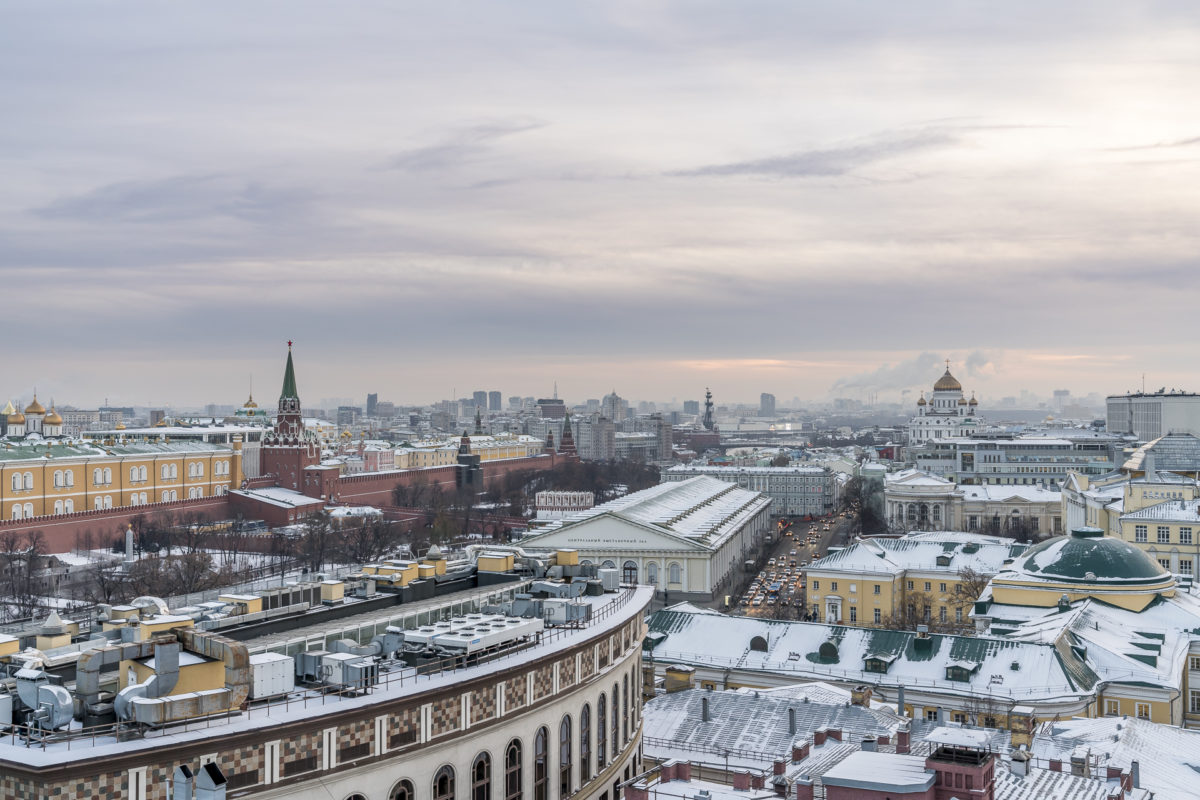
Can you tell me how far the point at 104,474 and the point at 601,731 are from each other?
82.5m

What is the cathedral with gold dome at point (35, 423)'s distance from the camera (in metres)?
115

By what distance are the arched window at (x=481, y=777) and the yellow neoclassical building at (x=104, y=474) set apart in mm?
77547

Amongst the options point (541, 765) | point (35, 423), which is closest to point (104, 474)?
point (35, 423)

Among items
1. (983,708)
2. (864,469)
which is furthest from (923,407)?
(983,708)

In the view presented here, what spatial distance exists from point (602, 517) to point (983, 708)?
36.0 meters

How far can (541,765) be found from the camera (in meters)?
20.3

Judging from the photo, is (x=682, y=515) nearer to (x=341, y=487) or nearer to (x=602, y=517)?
(x=602, y=517)

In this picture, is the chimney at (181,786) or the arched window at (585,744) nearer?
the chimney at (181,786)

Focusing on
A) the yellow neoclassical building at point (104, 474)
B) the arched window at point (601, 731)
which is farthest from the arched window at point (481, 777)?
the yellow neoclassical building at point (104, 474)

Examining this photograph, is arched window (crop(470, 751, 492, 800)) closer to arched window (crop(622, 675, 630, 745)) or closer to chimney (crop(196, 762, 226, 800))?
chimney (crop(196, 762, 226, 800))

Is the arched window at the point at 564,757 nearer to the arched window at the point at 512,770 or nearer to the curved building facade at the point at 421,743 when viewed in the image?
the curved building facade at the point at 421,743

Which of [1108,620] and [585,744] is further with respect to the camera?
[1108,620]

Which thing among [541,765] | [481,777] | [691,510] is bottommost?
[691,510]

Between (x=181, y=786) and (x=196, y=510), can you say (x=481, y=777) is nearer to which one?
(x=181, y=786)
